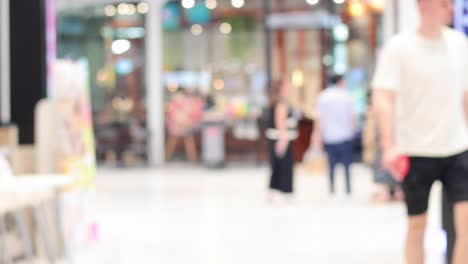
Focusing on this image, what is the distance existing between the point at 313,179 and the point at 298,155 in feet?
10.7

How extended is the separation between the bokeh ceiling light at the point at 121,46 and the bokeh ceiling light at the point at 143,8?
2.23 ft

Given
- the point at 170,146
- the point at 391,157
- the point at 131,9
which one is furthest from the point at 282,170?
the point at 131,9

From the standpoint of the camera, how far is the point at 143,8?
1836cm

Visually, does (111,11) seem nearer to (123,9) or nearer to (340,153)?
(123,9)

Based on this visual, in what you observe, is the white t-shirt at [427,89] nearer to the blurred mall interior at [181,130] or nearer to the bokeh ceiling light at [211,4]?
the blurred mall interior at [181,130]

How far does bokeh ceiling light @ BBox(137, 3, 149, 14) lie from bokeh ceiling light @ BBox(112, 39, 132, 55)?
2.23 feet

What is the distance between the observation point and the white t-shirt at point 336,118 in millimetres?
10766

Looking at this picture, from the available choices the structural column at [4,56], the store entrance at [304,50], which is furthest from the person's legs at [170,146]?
the structural column at [4,56]

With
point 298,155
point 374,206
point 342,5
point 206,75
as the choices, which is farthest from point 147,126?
point 374,206

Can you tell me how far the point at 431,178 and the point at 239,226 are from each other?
466 cm

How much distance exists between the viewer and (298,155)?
1797 centimetres

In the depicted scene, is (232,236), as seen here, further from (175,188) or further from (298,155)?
(298,155)

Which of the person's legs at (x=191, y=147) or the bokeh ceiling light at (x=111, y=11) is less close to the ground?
the bokeh ceiling light at (x=111, y=11)

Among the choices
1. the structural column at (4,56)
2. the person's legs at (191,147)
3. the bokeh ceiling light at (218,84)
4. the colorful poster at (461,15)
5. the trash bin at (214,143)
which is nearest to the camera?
the colorful poster at (461,15)
